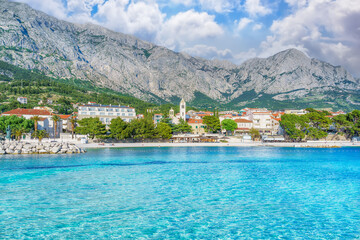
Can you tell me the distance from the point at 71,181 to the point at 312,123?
90750 mm

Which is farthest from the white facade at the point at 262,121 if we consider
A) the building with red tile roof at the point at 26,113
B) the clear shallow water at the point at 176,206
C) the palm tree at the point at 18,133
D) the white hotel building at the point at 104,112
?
the clear shallow water at the point at 176,206

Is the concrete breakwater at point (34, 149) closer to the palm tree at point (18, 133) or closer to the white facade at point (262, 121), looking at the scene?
the palm tree at point (18, 133)

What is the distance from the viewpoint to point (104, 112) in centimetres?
10612

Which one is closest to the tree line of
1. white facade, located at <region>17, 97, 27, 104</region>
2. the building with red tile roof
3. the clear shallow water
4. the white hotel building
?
the white hotel building

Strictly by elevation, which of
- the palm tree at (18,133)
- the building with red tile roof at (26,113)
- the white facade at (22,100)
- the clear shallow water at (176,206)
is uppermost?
the white facade at (22,100)

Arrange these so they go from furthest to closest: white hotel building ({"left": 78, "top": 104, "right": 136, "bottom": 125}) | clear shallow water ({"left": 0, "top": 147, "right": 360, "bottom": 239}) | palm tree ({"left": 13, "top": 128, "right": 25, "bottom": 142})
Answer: white hotel building ({"left": 78, "top": 104, "right": 136, "bottom": 125}) < palm tree ({"left": 13, "top": 128, "right": 25, "bottom": 142}) < clear shallow water ({"left": 0, "top": 147, "right": 360, "bottom": 239})

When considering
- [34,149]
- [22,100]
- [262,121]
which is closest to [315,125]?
[262,121]

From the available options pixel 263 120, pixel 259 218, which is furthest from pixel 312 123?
pixel 259 218

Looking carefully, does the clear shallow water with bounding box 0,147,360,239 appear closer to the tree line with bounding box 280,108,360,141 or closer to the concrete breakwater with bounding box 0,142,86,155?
the concrete breakwater with bounding box 0,142,86,155

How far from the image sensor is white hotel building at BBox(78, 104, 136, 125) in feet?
338

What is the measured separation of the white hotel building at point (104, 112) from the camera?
338ft

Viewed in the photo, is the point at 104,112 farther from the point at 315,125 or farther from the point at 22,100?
the point at 315,125

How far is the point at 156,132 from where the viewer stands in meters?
85.6

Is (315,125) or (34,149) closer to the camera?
(34,149)
